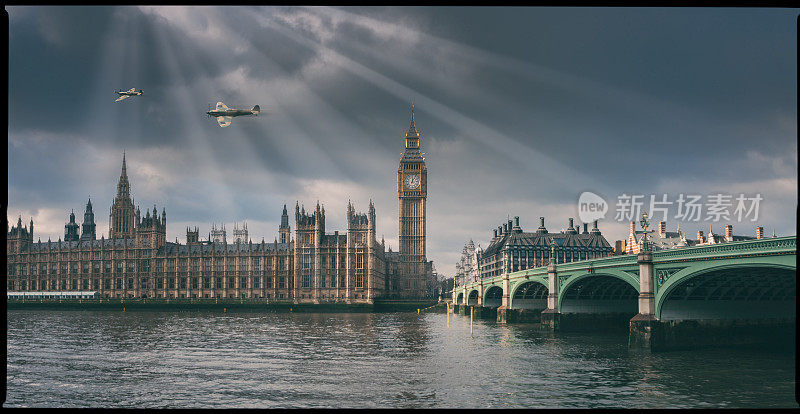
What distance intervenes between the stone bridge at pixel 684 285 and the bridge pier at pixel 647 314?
0.25ft

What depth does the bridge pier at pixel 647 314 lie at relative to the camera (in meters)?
49.1

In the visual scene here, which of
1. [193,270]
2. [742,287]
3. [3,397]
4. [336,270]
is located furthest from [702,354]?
[193,270]

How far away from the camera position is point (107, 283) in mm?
174875

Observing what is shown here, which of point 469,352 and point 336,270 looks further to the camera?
point 336,270

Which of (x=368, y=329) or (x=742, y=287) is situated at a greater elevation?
(x=742, y=287)

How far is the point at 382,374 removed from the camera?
124 ft

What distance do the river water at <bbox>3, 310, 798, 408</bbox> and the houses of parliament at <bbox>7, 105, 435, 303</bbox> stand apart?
305ft

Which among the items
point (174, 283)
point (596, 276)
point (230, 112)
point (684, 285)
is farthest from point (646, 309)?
point (174, 283)

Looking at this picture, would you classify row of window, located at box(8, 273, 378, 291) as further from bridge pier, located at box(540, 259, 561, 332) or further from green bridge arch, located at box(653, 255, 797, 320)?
green bridge arch, located at box(653, 255, 797, 320)

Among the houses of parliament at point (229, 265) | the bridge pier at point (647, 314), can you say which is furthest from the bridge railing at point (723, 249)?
the houses of parliament at point (229, 265)

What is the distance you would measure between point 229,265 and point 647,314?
431 ft

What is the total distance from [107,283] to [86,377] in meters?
152

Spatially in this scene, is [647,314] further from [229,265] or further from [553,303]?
[229,265]

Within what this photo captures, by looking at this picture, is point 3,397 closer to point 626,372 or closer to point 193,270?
point 626,372
